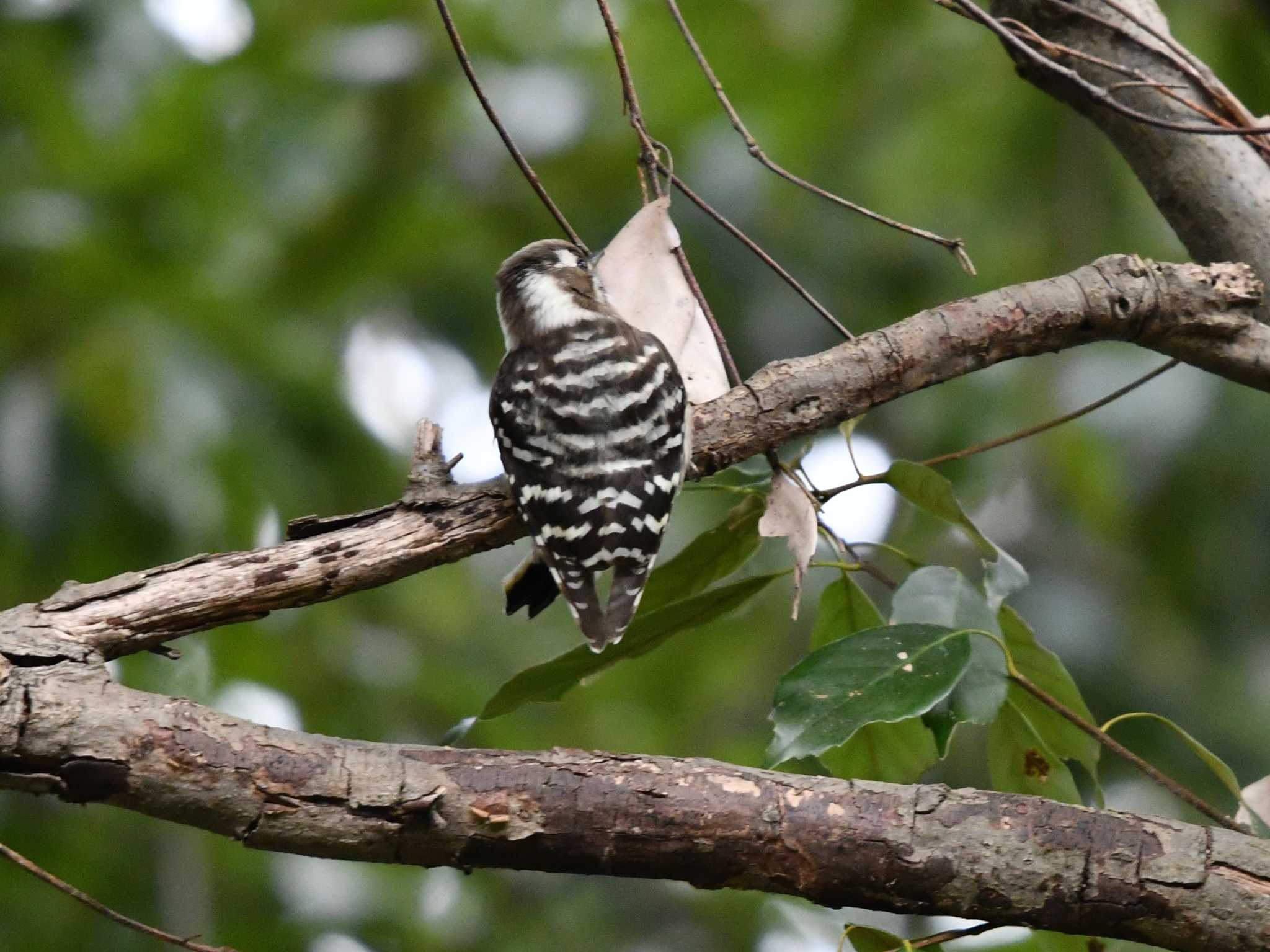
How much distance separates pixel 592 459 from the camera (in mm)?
2959

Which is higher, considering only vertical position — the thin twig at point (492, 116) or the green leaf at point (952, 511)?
the thin twig at point (492, 116)

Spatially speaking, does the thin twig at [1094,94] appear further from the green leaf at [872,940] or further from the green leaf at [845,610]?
the green leaf at [872,940]

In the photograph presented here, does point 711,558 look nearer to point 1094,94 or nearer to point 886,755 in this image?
point 886,755

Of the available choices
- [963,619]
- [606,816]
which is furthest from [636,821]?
[963,619]

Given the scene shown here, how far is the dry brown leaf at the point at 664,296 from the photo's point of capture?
2852 millimetres

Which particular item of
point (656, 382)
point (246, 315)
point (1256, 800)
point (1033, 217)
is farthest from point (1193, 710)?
point (246, 315)

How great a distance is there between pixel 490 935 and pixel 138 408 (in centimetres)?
295

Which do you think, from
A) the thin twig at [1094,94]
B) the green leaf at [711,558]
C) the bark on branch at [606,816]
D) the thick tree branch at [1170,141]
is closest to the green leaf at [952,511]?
the green leaf at [711,558]

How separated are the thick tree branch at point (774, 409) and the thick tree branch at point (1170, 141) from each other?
185 mm

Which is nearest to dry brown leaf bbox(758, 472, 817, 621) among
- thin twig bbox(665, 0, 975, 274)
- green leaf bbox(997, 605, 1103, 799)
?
green leaf bbox(997, 605, 1103, 799)

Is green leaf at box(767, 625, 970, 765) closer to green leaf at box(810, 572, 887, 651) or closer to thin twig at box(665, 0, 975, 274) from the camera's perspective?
green leaf at box(810, 572, 887, 651)

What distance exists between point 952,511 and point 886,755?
1.52 ft

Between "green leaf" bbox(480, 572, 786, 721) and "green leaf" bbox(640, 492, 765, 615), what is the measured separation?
0.08 metres

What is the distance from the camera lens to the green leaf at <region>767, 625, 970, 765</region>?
2096 millimetres
